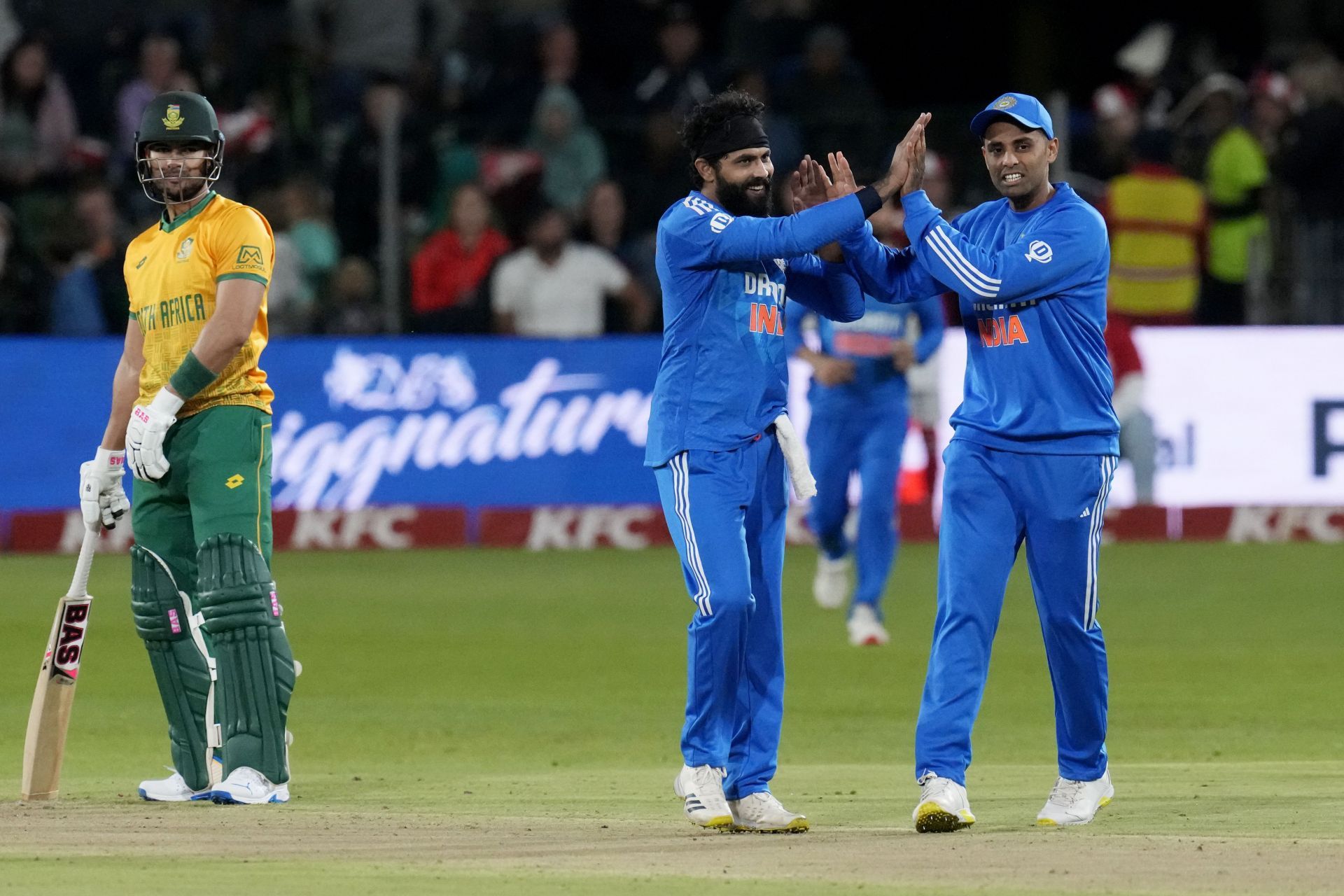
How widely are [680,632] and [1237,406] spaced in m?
6.57

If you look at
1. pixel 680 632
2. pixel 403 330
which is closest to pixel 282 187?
pixel 403 330

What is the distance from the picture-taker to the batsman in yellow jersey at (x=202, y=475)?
796 cm

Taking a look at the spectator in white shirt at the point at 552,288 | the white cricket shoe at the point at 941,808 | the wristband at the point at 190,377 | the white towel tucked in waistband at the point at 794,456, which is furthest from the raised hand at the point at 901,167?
A: the spectator in white shirt at the point at 552,288

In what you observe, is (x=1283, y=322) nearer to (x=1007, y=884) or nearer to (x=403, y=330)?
(x=403, y=330)

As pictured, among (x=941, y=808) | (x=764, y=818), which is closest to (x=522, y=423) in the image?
(x=764, y=818)

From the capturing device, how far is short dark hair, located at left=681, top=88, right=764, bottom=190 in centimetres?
753

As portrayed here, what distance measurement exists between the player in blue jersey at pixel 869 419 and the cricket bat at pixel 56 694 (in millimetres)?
5343

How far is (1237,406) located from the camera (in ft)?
60.0

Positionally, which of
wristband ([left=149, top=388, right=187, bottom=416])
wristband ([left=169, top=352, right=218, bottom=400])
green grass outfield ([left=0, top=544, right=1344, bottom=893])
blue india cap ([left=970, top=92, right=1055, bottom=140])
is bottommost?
green grass outfield ([left=0, top=544, right=1344, bottom=893])

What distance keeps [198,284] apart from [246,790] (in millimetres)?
1723

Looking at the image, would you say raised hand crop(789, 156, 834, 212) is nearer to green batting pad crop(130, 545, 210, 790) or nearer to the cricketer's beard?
the cricketer's beard

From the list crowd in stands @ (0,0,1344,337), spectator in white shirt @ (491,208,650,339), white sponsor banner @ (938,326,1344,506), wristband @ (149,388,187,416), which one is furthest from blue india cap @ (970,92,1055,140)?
spectator in white shirt @ (491,208,650,339)

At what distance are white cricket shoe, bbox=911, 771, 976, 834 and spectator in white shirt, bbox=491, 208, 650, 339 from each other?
1160 cm

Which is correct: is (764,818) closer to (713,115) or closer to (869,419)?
(713,115)
